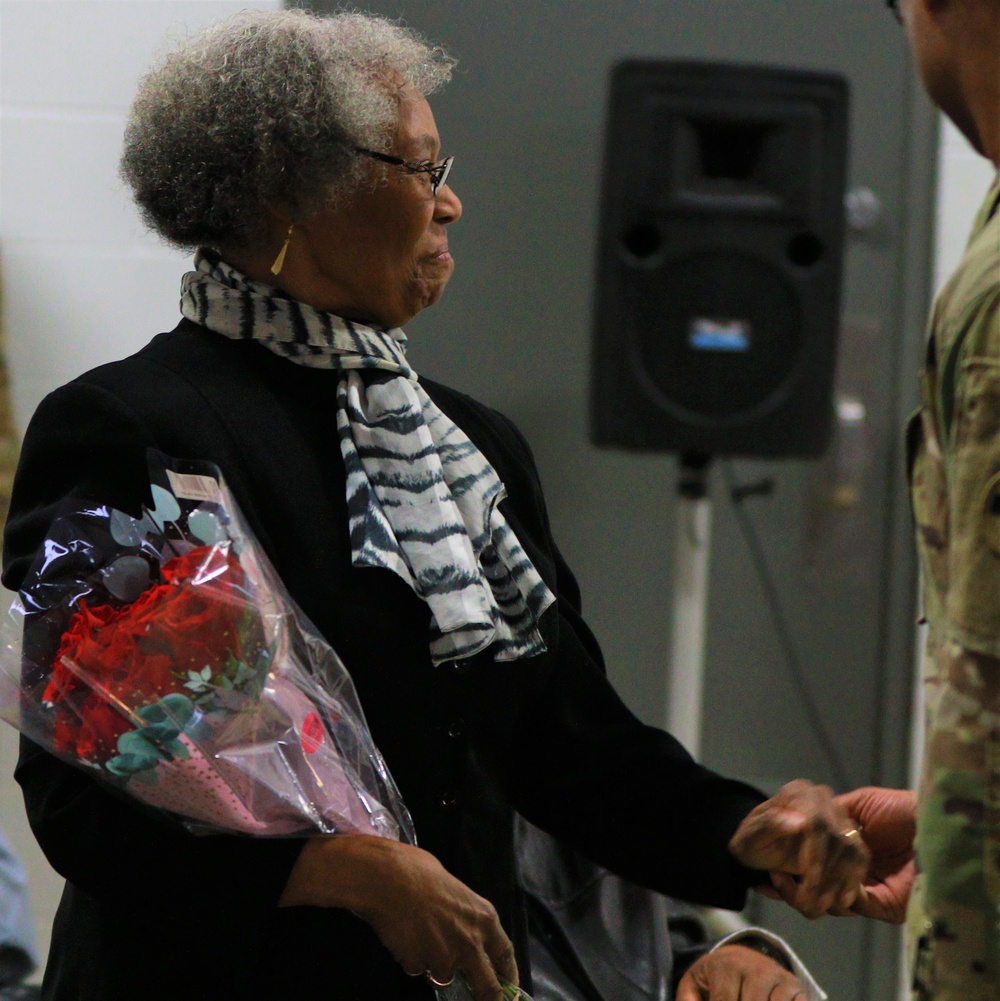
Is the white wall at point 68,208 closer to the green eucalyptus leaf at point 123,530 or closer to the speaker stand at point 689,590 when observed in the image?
the speaker stand at point 689,590

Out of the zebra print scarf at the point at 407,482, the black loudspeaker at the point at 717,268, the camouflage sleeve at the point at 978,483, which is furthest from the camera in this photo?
the black loudspeaker at the point at 717,268

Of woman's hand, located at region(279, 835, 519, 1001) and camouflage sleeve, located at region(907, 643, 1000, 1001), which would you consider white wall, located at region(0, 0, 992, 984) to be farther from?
camouflage sleeve, located at region(907, 643, 1000, 1001)

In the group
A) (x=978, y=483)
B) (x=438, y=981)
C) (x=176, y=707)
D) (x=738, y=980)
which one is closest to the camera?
(x=978, y=483)

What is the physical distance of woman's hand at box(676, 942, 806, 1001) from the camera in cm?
147

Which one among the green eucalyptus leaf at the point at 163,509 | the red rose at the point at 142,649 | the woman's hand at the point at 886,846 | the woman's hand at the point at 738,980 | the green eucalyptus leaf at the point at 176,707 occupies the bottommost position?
the woman's hand at the point at 738,980

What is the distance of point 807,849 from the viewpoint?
4.33 ft

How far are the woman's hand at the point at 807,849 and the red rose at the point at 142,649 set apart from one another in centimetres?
58

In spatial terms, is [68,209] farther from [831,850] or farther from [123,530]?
[831,850]

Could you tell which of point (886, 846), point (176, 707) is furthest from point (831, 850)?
point (176, 707)

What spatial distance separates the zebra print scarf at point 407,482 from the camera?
49.7 inches

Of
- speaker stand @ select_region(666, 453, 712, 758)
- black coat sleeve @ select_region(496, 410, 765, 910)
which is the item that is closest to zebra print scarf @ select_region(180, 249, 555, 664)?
black coat sleeve @ select_region(496, 410, 765, 910)

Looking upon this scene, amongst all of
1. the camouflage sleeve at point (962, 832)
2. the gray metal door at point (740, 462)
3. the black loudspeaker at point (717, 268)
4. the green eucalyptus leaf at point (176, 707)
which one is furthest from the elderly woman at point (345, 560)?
the gray metal door at point (740, 462)

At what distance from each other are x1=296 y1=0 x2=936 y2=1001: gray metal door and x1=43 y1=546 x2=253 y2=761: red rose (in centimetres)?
196

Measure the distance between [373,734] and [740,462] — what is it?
6.78 ft
